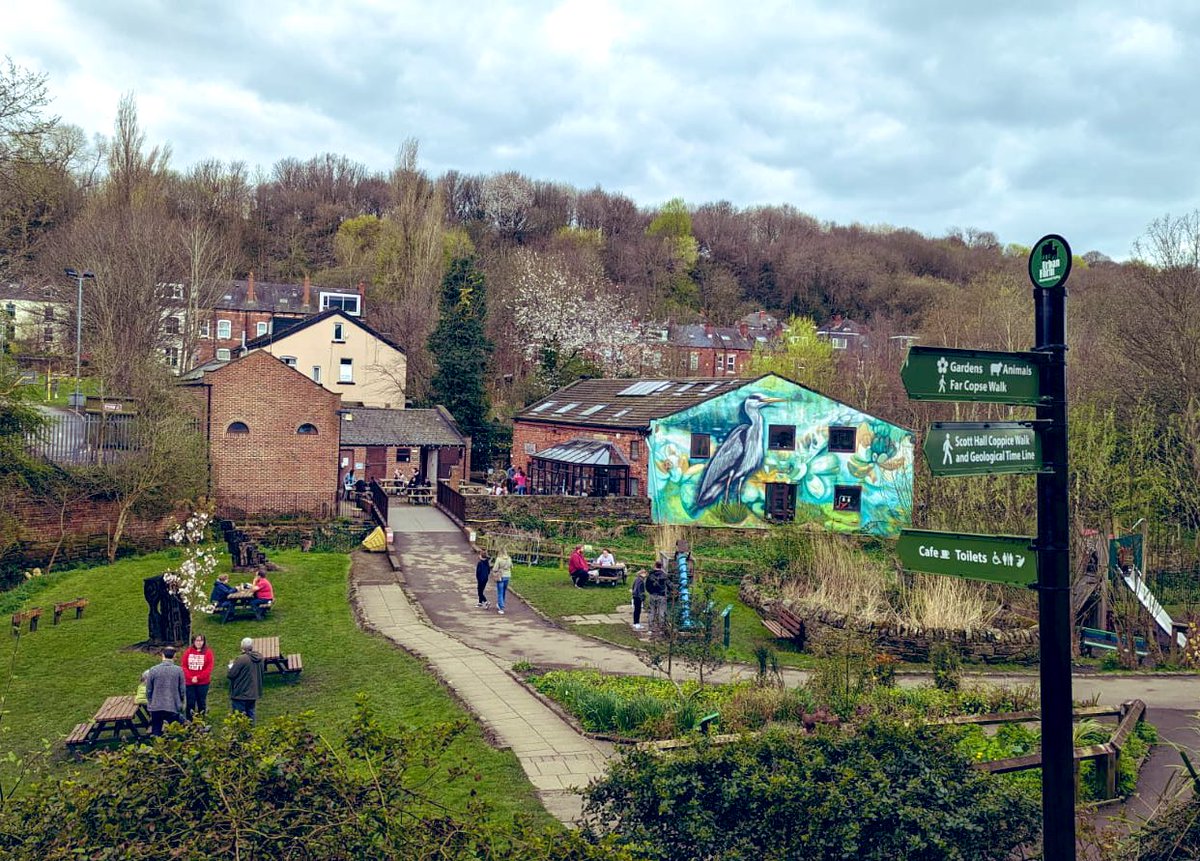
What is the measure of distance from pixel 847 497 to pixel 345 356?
33.4 metres

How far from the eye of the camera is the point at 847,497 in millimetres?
33844

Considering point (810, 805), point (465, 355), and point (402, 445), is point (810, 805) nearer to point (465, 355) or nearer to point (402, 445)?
point (402, 445)

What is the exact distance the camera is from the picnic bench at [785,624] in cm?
1875

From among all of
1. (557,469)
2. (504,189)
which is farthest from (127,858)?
(504,189)

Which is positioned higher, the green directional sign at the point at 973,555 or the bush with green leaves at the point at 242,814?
the green directional sign at the point at 973,555

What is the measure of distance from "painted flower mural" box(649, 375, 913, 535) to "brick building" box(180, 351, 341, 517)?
35.9 ft

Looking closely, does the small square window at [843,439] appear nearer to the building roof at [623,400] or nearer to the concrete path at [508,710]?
the building roof at [623,400]

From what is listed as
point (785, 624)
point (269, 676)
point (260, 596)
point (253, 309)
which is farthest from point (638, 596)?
point (253, 309)

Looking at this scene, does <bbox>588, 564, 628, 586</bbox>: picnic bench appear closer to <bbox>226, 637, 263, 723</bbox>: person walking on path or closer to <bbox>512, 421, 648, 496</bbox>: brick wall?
<bbox>512, 421, 648, 496</bbox>: brick wall

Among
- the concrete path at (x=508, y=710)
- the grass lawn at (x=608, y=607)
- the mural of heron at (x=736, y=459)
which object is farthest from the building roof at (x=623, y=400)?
the concrete path at (x=508, y=710)

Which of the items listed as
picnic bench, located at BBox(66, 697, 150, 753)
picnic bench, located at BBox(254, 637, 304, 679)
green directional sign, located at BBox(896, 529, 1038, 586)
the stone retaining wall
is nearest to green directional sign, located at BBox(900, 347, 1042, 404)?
green directional sign, located at BBox(896, 529, 1038, 586)

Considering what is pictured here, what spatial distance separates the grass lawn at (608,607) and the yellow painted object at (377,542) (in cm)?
393

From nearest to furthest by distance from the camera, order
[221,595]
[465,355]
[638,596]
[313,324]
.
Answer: [221,595]
[638,596]
[465,355]
[313,324]

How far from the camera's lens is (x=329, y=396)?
31.6 metres
